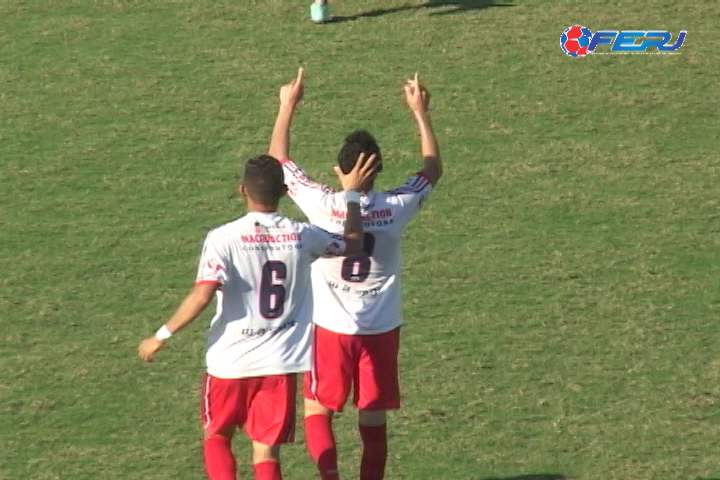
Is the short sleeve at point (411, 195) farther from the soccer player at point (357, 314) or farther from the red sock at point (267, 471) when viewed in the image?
the red sock at point (267, 471)

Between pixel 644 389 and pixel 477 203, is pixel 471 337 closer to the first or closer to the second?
pixel 644 389

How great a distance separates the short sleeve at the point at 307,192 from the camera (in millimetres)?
9133

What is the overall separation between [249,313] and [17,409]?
3201 mm

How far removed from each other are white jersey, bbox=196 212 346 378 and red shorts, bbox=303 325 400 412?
0.73 meters

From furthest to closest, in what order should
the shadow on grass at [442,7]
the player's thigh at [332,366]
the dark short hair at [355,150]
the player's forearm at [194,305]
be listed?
1. the shadow on grass at [442,7]
2. the player's thigh at [332,366]
3. the dark short hair at [355,150]
4. the player's forearm at [194,305]

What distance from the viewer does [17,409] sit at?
36.0 feet

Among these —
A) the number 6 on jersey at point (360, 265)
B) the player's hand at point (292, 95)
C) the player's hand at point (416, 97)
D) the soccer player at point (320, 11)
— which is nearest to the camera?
the number 6 on jersey at point (360, 265)

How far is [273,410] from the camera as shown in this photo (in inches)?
334

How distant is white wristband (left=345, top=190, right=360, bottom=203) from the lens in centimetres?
880

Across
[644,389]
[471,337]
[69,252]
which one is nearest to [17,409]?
[69,252]

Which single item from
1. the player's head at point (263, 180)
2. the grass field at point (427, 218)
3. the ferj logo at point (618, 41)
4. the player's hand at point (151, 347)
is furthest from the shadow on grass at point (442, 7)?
the player's hand at point (151, 347)

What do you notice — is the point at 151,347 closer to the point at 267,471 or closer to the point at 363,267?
the point at 267,471

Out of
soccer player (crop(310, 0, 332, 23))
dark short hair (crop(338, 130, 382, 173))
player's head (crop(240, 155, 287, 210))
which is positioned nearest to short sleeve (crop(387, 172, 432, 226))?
dark short hair (crop(338, 130, 382, 173))

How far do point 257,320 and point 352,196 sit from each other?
3.03 feet
